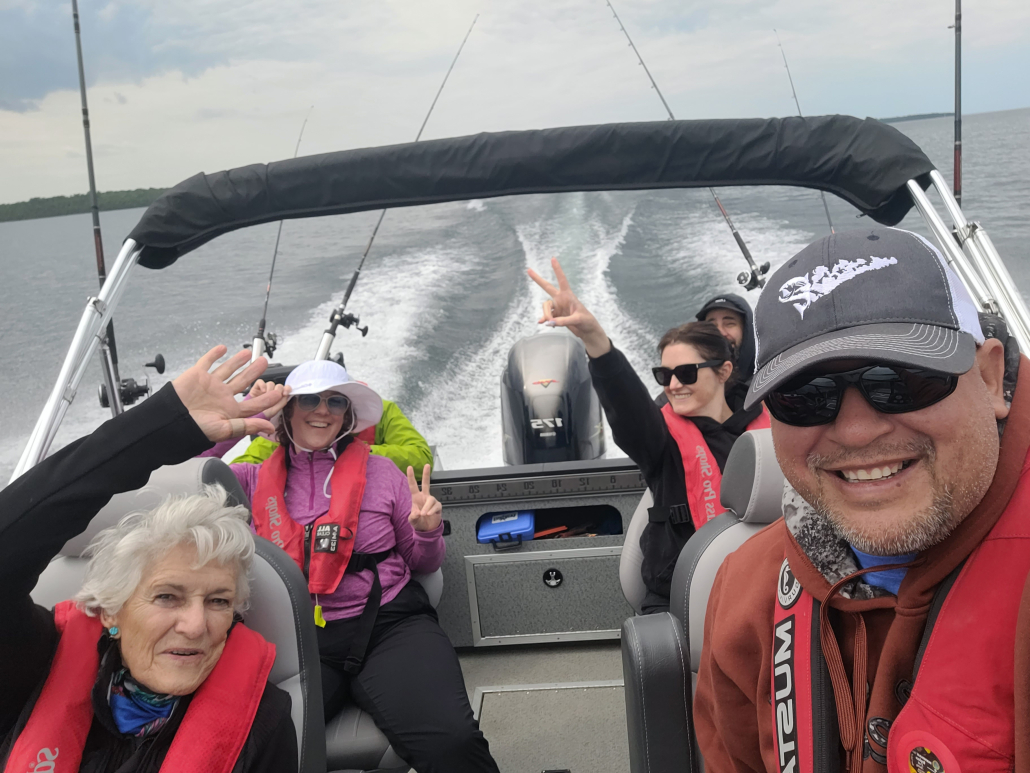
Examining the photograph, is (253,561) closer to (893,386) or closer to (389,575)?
(389,575)

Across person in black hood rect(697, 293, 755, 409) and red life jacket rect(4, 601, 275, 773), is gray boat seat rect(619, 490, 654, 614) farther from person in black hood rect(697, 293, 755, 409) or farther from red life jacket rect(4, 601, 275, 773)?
red life jacket rect(4, 601, 275, 773)

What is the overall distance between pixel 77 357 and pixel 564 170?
1347mm

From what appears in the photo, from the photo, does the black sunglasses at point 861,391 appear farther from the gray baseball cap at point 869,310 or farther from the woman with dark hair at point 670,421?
the woman with dark hair at point 670,421

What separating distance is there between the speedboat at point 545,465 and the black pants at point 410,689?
0.07 metres

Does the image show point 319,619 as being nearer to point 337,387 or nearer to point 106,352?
point 337,387

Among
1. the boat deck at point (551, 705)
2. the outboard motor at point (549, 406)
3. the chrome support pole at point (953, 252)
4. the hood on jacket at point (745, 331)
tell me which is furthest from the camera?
the outboard motor at point (549, 406)

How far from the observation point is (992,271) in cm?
176

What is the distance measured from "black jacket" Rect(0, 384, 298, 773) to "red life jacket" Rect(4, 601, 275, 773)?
0.03m

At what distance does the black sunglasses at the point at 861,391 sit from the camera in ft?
2.61

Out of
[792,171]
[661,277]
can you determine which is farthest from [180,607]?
[661,277]

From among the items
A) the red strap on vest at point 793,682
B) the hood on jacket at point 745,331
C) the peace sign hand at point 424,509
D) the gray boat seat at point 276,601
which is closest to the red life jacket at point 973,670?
the red strap on vest at point 793,682

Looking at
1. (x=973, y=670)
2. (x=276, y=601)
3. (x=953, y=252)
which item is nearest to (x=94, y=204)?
(x=276, y=601)

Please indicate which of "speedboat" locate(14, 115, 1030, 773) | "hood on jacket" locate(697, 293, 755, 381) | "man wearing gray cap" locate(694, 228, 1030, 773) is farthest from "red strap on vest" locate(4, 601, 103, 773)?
"hood on jacket" locate(697, 293, 755, 381)

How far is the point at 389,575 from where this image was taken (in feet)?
7.58
